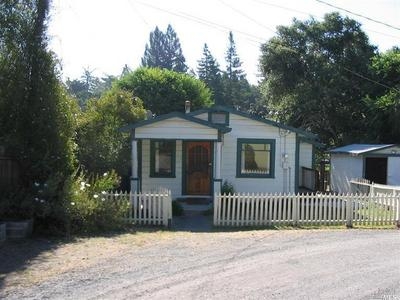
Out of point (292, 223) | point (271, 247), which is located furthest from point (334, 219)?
point (271, 247)

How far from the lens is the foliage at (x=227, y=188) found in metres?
16.8

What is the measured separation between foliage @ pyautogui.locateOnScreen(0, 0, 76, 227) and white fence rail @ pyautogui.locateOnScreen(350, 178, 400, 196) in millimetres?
10184

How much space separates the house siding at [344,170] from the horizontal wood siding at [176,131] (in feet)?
24.1

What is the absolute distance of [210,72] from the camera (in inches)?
3351

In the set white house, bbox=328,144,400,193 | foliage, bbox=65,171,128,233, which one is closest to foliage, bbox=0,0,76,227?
foliage, bbox=65,171,128,233

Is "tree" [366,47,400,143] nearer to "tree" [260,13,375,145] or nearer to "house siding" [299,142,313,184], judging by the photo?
"tree" [260,13,375,145]

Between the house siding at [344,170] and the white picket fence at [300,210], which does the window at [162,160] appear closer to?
the white picket fence at [300,210]

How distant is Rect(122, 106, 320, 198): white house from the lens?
627 inches

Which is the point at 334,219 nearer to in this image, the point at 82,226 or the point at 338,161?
the point at 82,226

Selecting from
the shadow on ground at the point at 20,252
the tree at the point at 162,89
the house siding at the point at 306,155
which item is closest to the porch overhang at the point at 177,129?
the house siding at the point at 306,155

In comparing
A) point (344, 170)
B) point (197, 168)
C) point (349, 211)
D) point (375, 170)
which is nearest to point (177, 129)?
point (197, 168)

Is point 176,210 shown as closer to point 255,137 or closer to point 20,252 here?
point 255,137

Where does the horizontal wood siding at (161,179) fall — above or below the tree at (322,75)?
below

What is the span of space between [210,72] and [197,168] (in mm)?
69199
